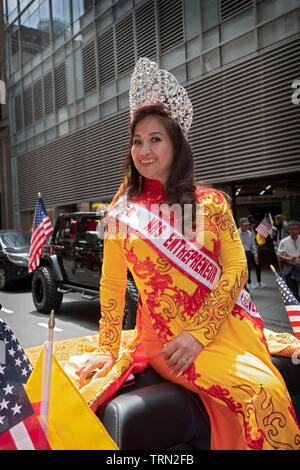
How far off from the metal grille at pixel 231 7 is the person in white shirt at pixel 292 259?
18.4 ft

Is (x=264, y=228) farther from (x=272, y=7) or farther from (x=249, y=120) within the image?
(x=272, y=7)

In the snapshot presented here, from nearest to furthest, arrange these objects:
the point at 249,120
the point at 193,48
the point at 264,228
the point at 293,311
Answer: the point at 293,311, the point at 264,228, the point at 249,120, the point at 193,48

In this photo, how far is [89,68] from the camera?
15.1 meters

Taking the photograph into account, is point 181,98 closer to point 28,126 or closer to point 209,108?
point 209,108

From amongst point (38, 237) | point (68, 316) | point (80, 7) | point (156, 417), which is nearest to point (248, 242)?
point (68, 316)

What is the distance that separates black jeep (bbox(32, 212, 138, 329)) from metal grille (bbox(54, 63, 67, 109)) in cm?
1081

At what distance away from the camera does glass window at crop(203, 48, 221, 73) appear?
10.3 meters

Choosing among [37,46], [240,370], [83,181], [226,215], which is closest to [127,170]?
[226,215]

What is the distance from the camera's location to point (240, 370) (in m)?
1.46

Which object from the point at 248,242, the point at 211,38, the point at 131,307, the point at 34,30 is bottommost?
the point at 131,307

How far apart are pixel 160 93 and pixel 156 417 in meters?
1.28

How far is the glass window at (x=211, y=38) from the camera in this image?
1023 cm

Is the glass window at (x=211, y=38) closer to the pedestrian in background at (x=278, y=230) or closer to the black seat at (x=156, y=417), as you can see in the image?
the pedestrian in background at (x=278, y=230)
